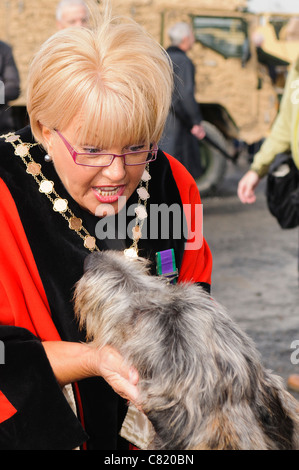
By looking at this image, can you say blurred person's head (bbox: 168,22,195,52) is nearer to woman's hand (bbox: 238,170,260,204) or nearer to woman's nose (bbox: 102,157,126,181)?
woman's hand (bbox: 238,170,260,204)

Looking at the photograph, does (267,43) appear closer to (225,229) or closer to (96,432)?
(225,229)

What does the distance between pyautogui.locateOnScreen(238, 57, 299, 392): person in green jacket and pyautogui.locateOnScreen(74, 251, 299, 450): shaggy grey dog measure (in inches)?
87.9

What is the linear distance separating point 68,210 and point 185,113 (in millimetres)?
6159

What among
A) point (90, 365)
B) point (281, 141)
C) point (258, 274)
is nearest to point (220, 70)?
point (258, 274)

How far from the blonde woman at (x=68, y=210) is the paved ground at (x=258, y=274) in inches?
102

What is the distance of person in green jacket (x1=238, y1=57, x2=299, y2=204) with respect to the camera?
12.1 ft

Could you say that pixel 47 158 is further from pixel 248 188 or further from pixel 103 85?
pixel 248 188

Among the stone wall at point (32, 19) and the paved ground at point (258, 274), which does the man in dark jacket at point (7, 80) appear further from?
the stone wall at point (32, 19)

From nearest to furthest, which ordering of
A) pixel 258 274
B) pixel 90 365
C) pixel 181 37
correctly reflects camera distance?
pixel 90 365 → pixel 258 274 → pixel 181 37

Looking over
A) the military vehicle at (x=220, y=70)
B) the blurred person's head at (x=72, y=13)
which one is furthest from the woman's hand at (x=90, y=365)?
the military vehicle at (x=220, y=70)

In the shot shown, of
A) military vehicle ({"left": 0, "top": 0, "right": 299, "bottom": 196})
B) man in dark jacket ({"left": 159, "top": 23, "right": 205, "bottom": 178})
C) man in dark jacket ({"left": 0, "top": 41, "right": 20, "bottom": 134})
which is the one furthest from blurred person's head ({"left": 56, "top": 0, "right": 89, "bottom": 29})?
military vehicle ({"left": 0, "top": 0, "right": 299, "bottom": 196})

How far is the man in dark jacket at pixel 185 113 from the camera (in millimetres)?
7348

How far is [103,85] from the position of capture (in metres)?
1.74
